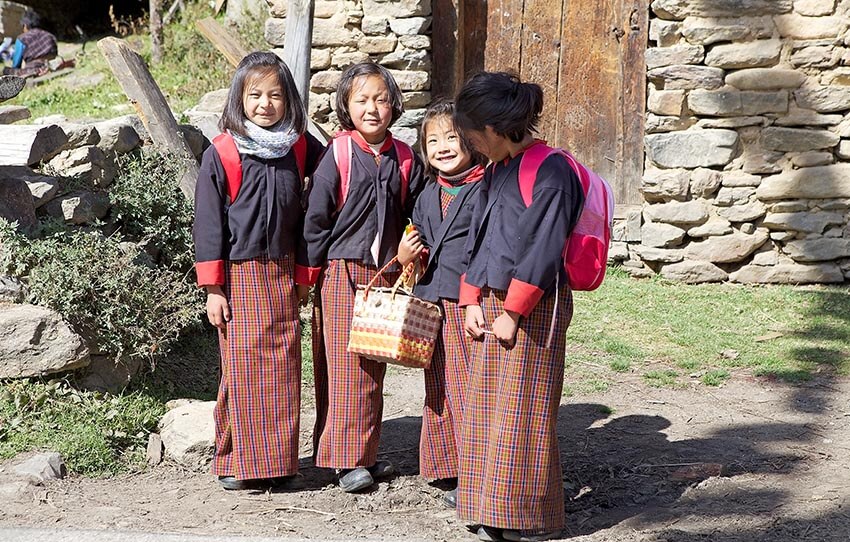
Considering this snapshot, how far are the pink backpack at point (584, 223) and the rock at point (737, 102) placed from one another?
3730mm

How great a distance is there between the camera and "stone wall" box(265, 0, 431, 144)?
667cm

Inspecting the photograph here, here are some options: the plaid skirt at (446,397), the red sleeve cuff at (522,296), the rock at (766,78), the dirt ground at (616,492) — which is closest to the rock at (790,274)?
the rock at (766,78)

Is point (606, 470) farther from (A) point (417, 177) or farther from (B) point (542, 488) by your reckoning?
(A) point (417, 177)

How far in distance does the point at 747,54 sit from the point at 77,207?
426 centimetres

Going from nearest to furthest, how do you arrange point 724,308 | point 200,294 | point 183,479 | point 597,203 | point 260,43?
point 597,203, point 183,479, point 200,294, point 724,308, point 260,43

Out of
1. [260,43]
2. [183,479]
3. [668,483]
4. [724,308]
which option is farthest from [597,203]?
[260,43]

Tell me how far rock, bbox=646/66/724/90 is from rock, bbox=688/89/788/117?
0.17ft

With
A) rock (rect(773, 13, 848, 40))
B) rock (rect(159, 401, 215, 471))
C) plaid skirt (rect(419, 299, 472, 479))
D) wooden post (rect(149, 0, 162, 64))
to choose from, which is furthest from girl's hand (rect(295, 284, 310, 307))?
wooden post (rect(149, 0, 162, 64))

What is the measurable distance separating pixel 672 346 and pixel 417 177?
2.60 m

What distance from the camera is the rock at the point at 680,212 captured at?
6801mm

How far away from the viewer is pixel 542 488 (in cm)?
325

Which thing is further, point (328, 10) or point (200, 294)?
point (328, 10)

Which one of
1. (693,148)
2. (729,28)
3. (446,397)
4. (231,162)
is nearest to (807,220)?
(693,148)

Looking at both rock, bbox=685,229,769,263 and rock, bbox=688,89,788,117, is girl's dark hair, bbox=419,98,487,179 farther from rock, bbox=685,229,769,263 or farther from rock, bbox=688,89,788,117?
rock, bbox=685,229,769,263
